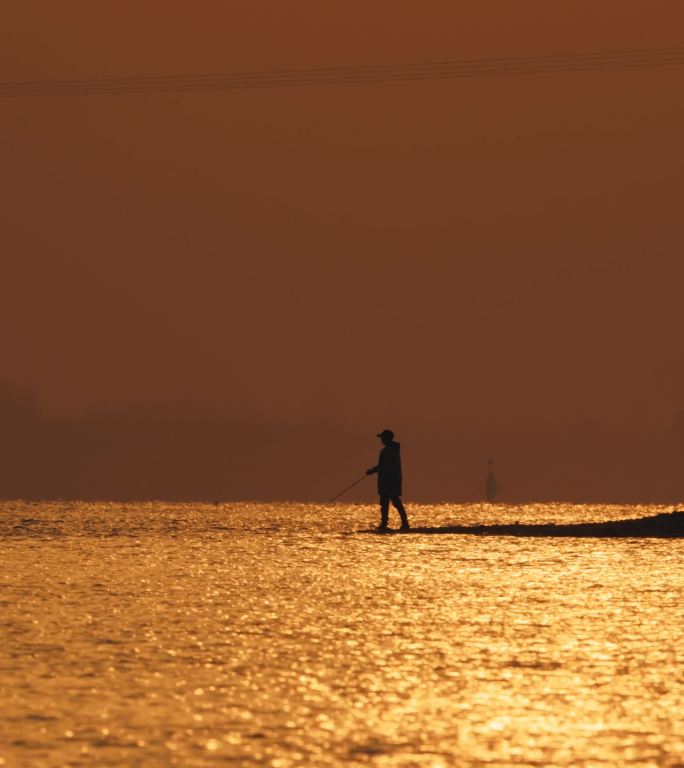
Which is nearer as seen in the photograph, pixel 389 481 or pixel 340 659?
pixel 340 659

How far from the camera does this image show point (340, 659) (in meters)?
13.0

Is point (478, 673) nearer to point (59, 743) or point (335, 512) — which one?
point (59, 743)

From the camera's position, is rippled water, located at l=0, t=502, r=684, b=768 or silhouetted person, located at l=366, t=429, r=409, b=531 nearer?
→ rippled water, located at l=0, t=502, r=684, b=768

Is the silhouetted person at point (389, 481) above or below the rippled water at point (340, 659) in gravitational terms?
above

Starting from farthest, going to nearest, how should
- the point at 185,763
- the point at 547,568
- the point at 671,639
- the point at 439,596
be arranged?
the point at 547,568 < the point at 439,596 < the point at 671,639 < the point at 185,763

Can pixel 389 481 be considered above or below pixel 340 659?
above

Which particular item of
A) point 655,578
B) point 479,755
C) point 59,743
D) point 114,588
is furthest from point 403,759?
point 655,578

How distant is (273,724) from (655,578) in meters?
12.0

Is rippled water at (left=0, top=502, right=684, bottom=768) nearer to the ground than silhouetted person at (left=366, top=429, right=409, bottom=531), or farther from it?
nearer to the ground

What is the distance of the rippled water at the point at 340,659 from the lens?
9500 millimetres

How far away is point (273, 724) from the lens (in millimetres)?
10133

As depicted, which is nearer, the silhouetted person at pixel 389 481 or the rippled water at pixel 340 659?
the rippled water at pixel 340 659

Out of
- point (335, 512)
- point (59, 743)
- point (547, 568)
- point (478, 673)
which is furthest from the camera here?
point (335, 512)

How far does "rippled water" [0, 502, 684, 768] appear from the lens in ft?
31.2
